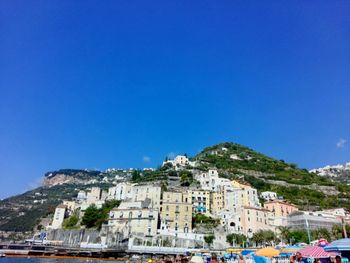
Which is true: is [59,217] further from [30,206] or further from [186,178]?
[30,206]

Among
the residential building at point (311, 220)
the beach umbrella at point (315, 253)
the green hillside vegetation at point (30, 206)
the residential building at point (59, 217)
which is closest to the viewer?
the beach umbrella at point (315, 253)

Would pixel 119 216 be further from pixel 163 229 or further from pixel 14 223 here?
pixel 14 223

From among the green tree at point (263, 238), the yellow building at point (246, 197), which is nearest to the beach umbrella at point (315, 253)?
the green tree at point (263, 238)

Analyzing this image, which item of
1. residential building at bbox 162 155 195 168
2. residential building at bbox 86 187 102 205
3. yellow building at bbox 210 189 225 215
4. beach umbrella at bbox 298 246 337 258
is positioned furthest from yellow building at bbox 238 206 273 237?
beach umbrella at bbox 298 246 337 258

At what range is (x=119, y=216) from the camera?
62.6m

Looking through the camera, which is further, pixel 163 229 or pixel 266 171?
pixel 266 171

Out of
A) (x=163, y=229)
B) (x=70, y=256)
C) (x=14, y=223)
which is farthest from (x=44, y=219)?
(x=163, y=229)

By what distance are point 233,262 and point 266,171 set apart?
79847 mm

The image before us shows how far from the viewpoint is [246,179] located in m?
93.9

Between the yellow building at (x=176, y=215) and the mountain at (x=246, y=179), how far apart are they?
18.0 meters

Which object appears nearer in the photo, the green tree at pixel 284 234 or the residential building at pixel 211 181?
the green tree at pixel 284 234

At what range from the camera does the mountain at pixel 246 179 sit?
83.7m

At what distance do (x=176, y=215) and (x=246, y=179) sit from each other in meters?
37.7

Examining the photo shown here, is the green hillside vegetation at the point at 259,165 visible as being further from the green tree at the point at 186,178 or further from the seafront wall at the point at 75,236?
the seafront wall at the point at 75,236
